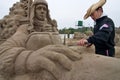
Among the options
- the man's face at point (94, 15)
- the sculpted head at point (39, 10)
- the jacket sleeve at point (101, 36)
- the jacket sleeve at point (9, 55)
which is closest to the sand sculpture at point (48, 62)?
the jacket sleeve at point (9, 55)

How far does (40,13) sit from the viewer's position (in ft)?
16.6

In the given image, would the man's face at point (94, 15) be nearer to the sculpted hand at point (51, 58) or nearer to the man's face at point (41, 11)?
the sculpted hand at point (51, 58)

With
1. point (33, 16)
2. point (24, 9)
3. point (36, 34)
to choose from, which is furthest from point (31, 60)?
point (24, 9)

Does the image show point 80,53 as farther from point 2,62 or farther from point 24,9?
point 24,9

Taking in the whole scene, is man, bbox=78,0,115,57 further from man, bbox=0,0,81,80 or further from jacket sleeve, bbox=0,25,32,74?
jacket sleeve, bbox=0,25,32,74

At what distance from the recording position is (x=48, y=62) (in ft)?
13.1

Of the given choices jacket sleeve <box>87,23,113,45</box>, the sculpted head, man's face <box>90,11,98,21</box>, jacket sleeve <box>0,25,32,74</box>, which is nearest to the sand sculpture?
jacket sleeve <box>0,25,32,74</box>

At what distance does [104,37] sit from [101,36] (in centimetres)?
5

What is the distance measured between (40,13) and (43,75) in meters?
1.39

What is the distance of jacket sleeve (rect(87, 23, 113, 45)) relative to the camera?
4293 mm

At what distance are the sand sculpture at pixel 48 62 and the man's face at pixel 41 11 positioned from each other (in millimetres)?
400

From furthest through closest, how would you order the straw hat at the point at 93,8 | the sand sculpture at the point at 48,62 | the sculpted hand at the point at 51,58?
the straw hat at the point at 93,8, the sculpted hand at the point at 51,58, the sand sculpture at the point at 48,62

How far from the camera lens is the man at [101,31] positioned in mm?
4301

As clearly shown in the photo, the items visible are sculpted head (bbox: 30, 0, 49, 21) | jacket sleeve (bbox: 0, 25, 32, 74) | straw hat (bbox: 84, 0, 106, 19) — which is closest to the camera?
jacket sleeve (bbox: 0, 25, 32, 74)
